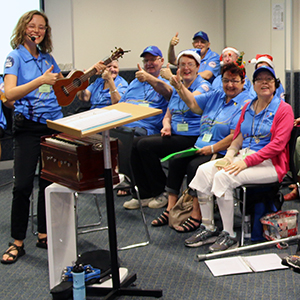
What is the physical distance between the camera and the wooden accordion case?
2.16 metres

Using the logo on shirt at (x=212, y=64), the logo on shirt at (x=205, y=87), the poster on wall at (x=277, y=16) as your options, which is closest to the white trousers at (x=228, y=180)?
the logo on shirt at (x=205, y=87)

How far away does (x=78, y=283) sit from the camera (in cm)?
216

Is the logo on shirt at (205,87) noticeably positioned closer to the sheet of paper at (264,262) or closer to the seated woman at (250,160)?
the seated woman at (250,160)

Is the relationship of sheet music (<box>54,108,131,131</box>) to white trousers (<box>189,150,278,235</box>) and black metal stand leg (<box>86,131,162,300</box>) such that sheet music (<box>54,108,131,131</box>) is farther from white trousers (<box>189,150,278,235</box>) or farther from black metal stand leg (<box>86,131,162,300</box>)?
white trousers (<box>189,150,278,235</box>)

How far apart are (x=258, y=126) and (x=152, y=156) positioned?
1002 millimetres

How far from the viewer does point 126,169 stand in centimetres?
305

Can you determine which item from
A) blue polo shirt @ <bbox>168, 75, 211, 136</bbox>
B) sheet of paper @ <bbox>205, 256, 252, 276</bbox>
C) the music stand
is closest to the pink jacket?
sheet of paper @ <bbox>205, 256, 252, 276</bbox>

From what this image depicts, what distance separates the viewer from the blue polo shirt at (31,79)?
106 inches

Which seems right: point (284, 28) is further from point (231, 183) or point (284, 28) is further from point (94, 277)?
point (94, 277)

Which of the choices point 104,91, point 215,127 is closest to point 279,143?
point 215,127

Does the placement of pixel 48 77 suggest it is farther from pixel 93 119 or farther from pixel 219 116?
pixel 219 116

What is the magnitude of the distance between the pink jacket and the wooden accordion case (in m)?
0.99

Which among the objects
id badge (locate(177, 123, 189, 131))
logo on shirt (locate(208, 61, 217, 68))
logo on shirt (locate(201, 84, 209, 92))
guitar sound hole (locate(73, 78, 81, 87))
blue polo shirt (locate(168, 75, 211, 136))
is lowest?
id badge (locate(177, 123, 189, 131))

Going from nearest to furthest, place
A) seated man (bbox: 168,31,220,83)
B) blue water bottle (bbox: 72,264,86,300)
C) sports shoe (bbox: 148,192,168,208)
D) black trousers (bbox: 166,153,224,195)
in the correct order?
blue water bottle (bbox: 72,264,86,300), black trousers (bbox: 166,153,224,195), sports shoe (bbox: 148,192,168,208), seated man (bbox: 168,31,220,83)
